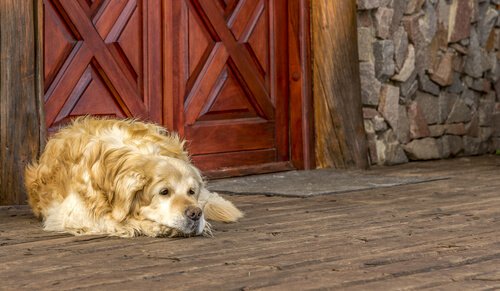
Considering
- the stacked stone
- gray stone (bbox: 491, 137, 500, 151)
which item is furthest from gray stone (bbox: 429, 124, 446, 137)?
gray stone (bbox: 491, 137, 500, 151)

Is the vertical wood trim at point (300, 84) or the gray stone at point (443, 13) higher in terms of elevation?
the gray stone at point (443, 13)

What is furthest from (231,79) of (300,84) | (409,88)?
(409,88)

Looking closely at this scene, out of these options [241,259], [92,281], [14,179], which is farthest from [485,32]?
[92,281]

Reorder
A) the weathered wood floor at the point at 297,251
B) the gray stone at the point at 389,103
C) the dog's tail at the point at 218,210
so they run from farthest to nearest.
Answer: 1. the gray stone at the point at 389,103
2. the dog's tail at the point at 218,210
3. the weathered wood floor at the point at 297,251

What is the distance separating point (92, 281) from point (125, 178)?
136cm

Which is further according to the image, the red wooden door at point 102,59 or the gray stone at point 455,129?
the gray stone at point 455,129

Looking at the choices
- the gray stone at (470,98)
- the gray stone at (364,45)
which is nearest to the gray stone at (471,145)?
the gray stone at (470,98)

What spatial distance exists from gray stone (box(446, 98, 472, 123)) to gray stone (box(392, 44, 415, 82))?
0.79 meters

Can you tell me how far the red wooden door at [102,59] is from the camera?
740 centimetres

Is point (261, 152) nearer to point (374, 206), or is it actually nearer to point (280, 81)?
point (280, 81)

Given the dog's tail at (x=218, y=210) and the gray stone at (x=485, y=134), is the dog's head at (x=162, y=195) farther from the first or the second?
the gray stone at (x=485, y=134)

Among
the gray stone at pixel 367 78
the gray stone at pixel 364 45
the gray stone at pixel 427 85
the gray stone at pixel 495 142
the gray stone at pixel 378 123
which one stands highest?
the gray stone at pixel 364 45

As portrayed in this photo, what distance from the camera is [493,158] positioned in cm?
1014

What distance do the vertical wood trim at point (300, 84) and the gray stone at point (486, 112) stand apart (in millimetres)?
2283
